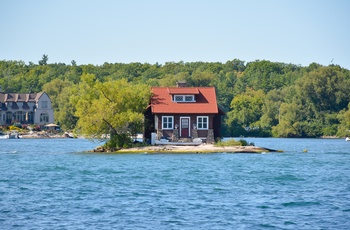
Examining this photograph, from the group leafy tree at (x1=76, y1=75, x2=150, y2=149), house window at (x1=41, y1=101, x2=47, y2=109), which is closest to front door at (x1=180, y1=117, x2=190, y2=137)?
leafy tree at (x1=76, y1=75, x2=150, y2=149)

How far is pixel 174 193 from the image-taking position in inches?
1423

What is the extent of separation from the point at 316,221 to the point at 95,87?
3991 centimetres

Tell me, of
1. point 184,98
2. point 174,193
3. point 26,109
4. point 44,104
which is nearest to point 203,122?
point 184,98

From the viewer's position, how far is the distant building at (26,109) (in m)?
139

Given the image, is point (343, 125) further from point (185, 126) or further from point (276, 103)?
point (185, 126)

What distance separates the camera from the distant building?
138875 millimetres

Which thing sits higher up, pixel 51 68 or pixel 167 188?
pixel 51 68

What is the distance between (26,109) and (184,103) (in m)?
77.4

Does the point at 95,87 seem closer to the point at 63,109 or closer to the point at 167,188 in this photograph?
the point at 167,188

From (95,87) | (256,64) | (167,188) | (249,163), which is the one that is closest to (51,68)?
(256,64)

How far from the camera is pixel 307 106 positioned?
132 meters

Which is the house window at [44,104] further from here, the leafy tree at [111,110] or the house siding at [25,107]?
the leafy tree at [111,110]

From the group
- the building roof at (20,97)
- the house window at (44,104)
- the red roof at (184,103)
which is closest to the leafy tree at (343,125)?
the house window at (44,104)

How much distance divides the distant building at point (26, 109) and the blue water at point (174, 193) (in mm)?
81577
